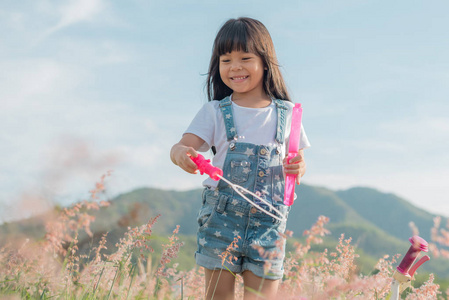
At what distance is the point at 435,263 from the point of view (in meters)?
82.6

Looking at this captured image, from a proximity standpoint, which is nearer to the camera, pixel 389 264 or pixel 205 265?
pixel 205 265

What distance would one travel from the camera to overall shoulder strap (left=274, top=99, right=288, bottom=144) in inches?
128

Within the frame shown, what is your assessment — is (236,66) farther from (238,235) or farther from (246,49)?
(238,235)

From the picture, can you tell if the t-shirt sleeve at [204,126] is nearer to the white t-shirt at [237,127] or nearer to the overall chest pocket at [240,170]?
the white t-shirt at [237,127]

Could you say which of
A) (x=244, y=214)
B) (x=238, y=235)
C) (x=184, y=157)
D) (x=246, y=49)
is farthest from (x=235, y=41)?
(x=238, y=235)

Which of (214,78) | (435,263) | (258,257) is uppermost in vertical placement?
(214,78)

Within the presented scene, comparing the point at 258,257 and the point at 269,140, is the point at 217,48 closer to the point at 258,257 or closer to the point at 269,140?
the point at 269,140

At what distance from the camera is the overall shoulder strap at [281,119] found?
3.24m

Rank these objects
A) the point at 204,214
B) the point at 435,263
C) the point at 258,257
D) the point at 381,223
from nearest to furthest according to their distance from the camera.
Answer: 1. the point at 258,257
2. the point at 204,214
3. the point at 435,263
4. the point at 381,223

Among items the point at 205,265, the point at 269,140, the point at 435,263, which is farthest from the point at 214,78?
the point at 435,263

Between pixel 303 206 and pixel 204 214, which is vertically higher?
pixel 204 214

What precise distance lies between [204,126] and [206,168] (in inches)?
26.8

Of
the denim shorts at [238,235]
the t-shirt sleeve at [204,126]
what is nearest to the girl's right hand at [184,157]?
the t-shirt sleeve at [204,126]

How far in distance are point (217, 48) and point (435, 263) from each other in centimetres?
9005
